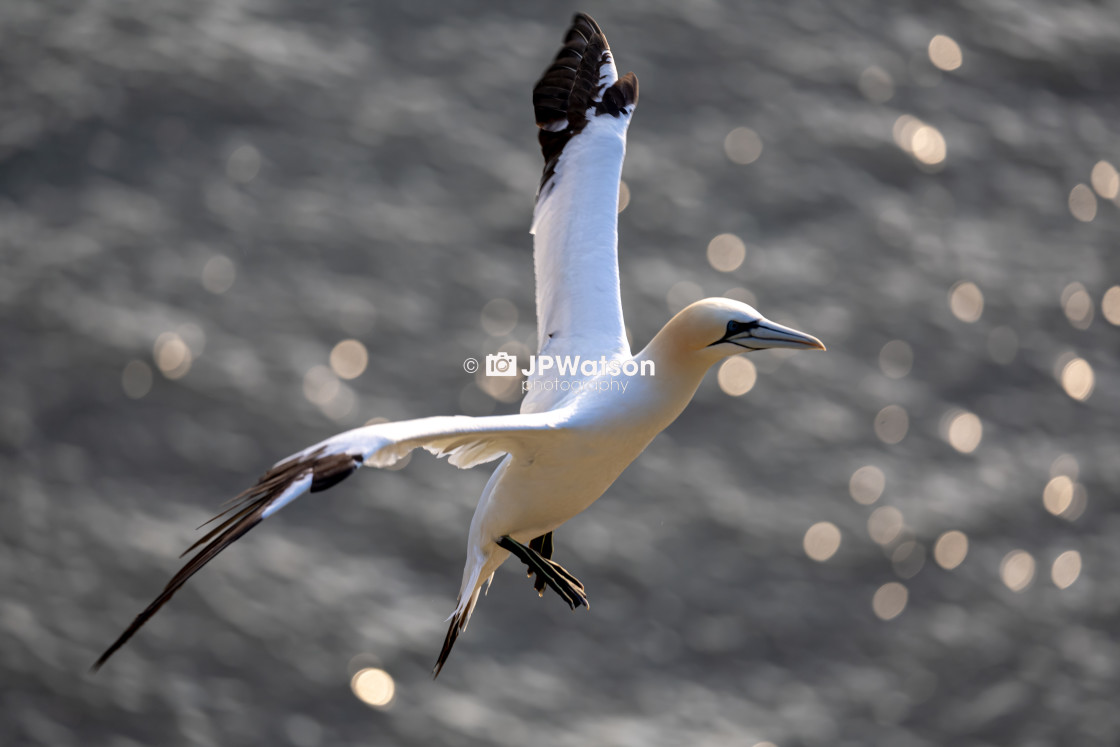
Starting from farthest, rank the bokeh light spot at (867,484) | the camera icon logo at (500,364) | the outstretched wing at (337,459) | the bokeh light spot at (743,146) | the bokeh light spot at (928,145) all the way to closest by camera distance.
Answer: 1. the bokeh light spot at (928,145)
2. the bokeh light spot at (743,146)
3. the bokeh light spot at (867,484)
4. the camera icon logo at (500,364)
5. the outstretched wing at (337,459)

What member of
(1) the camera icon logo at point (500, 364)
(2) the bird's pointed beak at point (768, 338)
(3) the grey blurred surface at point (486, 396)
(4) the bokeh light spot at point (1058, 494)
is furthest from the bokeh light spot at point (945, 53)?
(2) the bird's pointed beak at point (768, 338)

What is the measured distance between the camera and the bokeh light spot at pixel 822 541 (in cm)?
1479

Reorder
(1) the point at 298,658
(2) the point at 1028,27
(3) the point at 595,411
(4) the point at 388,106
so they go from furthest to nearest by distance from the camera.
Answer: (2) the point at 1028,27, (4) the point at 388,106, (1) the point at 298,658, (3) the point at 595,411

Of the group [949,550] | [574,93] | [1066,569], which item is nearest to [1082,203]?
[1066,569]

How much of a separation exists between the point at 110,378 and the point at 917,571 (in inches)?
374

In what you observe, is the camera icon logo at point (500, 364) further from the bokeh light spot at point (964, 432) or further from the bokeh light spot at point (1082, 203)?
the bokeh light spot at point (1082, 203)

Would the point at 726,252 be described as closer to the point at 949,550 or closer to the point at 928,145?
the point at 928,145

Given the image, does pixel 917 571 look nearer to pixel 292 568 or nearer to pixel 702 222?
pixel 702 222

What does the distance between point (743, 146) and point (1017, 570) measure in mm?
6327

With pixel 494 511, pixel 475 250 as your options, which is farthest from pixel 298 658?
pixel 494 511

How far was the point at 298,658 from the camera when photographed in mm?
13523

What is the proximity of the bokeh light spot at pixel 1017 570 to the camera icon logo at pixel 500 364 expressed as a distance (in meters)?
6.13

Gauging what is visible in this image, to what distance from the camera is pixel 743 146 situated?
17.0 m

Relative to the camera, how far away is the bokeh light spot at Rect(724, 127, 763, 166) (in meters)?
16.9
